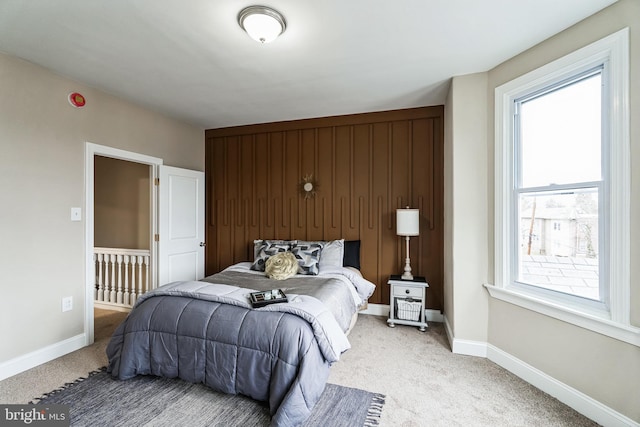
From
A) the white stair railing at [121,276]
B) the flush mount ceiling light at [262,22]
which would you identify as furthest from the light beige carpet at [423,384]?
the flush mount ceiling light at [262,22]

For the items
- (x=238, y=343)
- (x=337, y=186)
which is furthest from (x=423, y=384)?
(x=337, y=186)

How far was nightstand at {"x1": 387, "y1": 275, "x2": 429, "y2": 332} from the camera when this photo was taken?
323 centimetres

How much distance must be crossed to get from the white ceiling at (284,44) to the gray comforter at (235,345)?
1.89m

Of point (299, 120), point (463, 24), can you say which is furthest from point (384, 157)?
point (463, 24)

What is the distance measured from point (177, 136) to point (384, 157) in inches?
110

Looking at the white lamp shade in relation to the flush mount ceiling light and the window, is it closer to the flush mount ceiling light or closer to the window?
the window

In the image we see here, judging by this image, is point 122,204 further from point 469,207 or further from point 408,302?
point 469,207

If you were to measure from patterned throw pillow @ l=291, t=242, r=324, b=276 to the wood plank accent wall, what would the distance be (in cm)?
46

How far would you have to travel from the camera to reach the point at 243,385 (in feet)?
6.34

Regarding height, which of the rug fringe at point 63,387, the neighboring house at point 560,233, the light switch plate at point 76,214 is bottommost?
the rug fringe at point 63,387

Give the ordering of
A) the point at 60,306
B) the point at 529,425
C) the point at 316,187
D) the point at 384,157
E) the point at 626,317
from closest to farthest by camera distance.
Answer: the point at 626,317, the point at 529,425, the point at 60,306, the point at 384,157, the point at 316,187

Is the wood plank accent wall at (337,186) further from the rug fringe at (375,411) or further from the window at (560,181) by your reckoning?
the rug fringe at (375,411)

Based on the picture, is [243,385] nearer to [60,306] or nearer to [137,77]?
[60,306]

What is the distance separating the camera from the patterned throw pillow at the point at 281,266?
3068 mm
